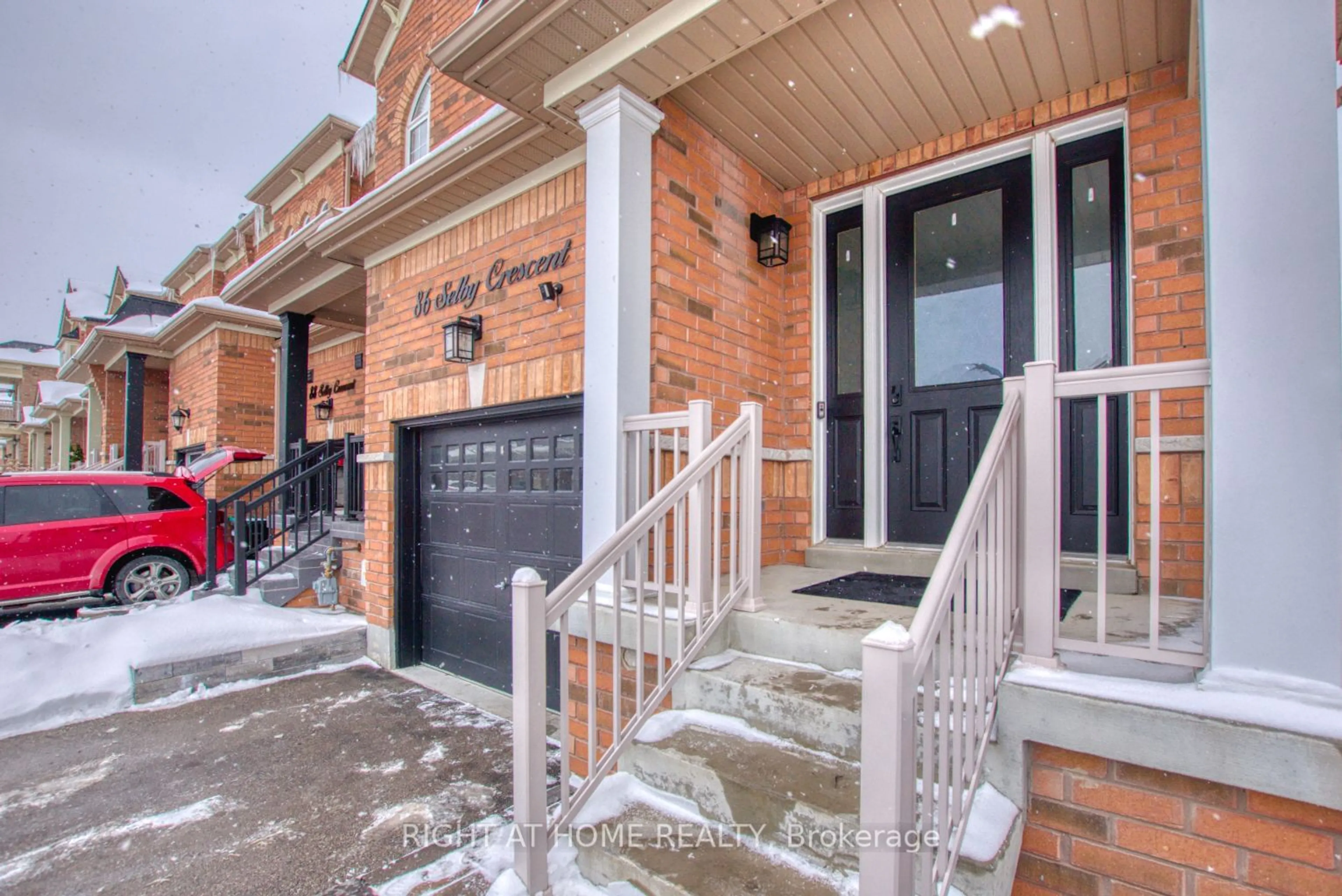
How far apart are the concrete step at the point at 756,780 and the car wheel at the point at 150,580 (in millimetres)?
5806

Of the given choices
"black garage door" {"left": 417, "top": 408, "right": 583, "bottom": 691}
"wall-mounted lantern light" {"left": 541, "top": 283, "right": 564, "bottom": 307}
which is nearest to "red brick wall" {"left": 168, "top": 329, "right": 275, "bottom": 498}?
"black garage door" {"left": 417, "top": 408, "right": 583, "bottom": 691}

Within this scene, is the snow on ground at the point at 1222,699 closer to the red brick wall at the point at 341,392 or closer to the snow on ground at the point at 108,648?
the snow on ground at the point at 108,648

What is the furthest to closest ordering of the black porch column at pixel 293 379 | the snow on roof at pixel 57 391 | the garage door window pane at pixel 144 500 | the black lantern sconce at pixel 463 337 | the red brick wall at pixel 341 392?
the snow on roof at pixel 57 391, the red brick wall at pixel 341 392, the black porch column at pixel 293 379, the garage door window pane at pixel 144 500, the black lantern sconce at pixel 463 337

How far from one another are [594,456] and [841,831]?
1773 millimetres

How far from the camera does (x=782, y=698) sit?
208cm

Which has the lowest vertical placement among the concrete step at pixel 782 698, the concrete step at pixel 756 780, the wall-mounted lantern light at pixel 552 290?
the concrete step at pixel 756 780

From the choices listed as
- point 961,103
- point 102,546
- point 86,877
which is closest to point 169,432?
point 102,546

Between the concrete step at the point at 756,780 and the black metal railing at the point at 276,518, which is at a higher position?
the black metal railing at the point at 276,518

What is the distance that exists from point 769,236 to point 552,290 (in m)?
1.29

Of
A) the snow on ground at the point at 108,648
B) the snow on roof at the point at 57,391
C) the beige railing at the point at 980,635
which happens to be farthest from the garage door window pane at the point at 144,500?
the snow on roof at the point at 57,391

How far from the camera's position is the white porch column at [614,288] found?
2.80m

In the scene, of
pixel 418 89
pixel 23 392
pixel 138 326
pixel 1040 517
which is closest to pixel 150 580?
pixel 418 89

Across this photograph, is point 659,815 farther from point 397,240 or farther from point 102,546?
point 102,546

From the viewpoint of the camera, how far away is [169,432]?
10.1m
